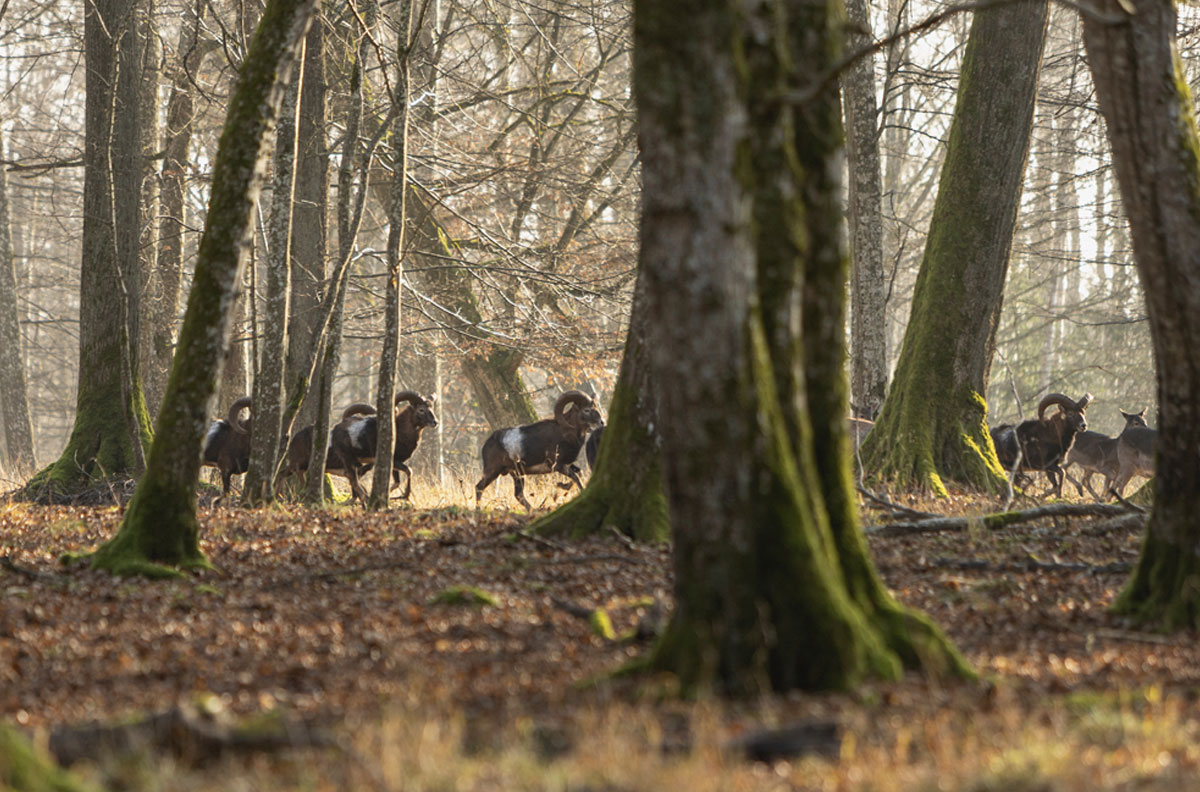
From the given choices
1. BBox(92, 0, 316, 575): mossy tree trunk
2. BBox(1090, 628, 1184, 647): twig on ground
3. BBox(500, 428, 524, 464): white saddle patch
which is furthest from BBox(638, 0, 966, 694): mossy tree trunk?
BBox(500, 428, 524, 464): white saddle patch

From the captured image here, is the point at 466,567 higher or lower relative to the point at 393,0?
lower

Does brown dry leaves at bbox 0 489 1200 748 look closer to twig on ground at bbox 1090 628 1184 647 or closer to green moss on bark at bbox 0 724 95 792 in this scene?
twig on ground at bbox 1090 628 1184 647

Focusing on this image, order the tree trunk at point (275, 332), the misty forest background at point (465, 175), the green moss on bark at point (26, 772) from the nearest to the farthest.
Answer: the green moss on bark at point (26, 772) < the tree trunk at point (275, 332) < the misty forest background at point (465, 175)

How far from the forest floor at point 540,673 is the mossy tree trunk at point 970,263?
3.64m

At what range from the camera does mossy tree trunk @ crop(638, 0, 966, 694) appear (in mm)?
4793

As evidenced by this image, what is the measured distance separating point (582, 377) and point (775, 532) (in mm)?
22069

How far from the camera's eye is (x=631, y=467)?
10.7 metres

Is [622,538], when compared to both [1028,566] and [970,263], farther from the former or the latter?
[970,263]

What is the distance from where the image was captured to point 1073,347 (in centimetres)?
4219

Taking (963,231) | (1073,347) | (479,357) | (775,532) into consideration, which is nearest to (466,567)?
(775,532)

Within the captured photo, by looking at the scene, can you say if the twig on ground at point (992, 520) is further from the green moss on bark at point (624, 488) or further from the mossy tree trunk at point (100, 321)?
the mossy tree trunk at point (100, 321)

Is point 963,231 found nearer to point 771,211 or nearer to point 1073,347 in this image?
point 771,211

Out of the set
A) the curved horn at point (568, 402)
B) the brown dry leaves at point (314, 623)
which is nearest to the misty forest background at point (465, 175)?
the curved horn at point (568, 402)

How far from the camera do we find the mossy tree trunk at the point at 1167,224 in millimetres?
6719
